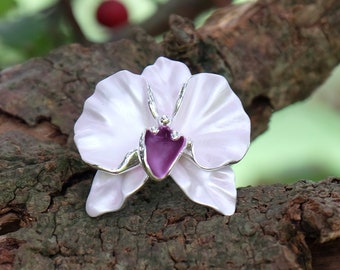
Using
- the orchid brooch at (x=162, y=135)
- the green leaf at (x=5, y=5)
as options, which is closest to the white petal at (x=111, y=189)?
the orchid brooch at (x=162, y=135)

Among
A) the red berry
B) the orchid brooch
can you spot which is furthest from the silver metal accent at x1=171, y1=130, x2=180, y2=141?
the red berry

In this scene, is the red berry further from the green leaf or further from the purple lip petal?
the purple lip petal

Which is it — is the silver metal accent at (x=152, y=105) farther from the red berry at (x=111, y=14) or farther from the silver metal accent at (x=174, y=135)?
the red berry at (x=111, y=14)

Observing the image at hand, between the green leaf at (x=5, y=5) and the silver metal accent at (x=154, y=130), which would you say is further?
the green leaf at (x=5, y=5)

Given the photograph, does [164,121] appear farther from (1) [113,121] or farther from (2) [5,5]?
(2) [5,5]

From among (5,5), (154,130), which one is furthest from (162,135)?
(5,5)

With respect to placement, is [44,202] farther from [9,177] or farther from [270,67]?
[270,67]

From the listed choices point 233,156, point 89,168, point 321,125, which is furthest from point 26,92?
point 321,125
